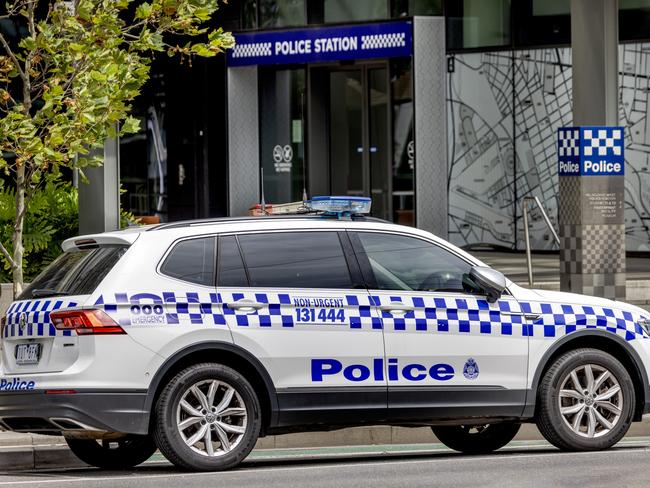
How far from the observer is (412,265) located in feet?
32.3

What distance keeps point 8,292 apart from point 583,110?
6.20 meters

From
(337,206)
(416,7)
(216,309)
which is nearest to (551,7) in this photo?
(416,7)

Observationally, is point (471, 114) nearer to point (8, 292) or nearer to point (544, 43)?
point (544, 43)

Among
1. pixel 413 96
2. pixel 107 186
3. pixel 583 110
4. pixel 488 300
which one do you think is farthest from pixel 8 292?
pixel 413 96

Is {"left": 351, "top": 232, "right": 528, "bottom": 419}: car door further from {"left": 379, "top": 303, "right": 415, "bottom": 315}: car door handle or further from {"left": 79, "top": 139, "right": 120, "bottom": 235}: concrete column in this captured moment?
{"left": 79, "top": 139, "right": 120, "bottom": 235}: concrete column

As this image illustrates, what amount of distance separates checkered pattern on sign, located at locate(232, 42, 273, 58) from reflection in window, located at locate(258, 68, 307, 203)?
79 centimetres

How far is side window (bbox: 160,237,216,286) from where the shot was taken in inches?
369

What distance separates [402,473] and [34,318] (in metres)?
2.47

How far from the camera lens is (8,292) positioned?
15617 millimetres

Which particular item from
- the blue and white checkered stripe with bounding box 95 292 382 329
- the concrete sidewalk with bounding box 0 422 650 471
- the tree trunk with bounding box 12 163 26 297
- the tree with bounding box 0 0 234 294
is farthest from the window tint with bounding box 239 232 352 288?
the tree trunk with bounding box 12 163 26 297

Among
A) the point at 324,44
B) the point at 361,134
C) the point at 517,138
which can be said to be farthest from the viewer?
the point at 361,134

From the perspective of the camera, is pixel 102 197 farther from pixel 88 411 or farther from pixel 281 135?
pixel 281 135

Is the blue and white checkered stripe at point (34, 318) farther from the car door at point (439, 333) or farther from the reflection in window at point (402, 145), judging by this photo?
the reflection in window at point (402, 145)

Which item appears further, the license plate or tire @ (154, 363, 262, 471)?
the license plate
